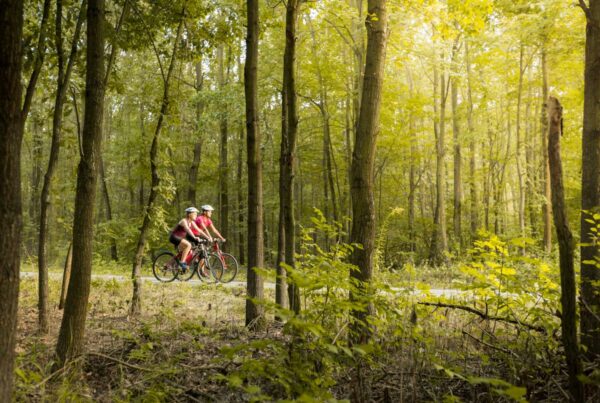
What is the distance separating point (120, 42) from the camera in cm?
714

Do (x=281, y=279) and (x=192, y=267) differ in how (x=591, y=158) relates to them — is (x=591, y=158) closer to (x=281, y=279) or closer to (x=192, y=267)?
(x=281, y=279)

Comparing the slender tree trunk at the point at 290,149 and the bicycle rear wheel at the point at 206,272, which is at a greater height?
the slender tree trunk at the point at 290,149

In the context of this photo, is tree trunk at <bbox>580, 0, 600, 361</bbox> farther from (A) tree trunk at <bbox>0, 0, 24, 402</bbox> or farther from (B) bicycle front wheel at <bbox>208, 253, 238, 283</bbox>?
(B) bicycle front wheel at <bbox>208, 253, 238, 283</bbox>

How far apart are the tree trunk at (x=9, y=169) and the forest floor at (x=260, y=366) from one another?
47 cm

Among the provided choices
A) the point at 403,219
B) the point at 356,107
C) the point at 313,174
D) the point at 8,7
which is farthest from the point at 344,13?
the point at 403,219

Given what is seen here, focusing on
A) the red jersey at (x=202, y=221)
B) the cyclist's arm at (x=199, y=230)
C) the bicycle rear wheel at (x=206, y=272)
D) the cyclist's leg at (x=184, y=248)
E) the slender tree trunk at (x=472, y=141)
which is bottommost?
the bicycle rear wheel at (x=206, y=272)

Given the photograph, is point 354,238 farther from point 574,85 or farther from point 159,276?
point 574,85

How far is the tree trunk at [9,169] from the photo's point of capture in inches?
108

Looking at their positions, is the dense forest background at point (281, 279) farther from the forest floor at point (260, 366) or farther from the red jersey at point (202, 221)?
the red jersey at point (202, 221)

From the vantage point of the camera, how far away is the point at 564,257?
2812mm

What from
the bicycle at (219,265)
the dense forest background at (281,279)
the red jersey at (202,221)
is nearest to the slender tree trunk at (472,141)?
the dense forest background at (281,279)

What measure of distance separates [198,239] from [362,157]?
26.9 feet

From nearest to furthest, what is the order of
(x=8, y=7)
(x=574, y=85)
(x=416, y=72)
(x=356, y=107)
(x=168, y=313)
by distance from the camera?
(x=8, y=7) < (x=168, y=313) < (x=356, y=107) < (x=574, y=85) < (x=416, y=72)

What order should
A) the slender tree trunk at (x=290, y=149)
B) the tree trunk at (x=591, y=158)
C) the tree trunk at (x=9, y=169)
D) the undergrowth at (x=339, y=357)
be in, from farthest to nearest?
the slender tree trunk at (x=290, y=149) → the tree trunk at (x=591, y=158) → the undergrowth at (x=339, y=357) → the tree trunk at (x=9, y=169)
